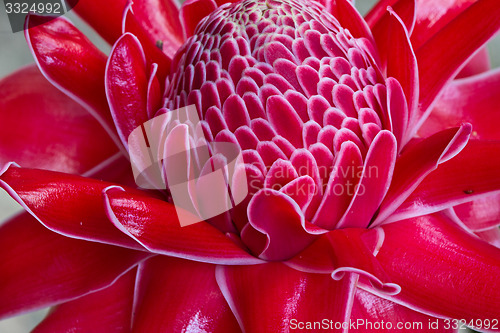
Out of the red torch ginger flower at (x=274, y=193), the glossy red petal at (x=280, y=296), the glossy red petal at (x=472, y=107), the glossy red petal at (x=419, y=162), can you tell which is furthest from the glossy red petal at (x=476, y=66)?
the glossy red petal at (x=280, y=296)

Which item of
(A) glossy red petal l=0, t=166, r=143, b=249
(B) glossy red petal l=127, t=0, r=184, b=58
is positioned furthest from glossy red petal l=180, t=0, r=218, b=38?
(A) glossy red petal l=0, t=166, r=143, b=249

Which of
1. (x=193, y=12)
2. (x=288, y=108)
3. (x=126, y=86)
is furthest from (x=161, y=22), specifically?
(x=288, y=108)

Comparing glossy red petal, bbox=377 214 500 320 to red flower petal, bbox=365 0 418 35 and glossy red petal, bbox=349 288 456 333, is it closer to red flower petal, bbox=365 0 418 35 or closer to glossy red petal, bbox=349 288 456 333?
glossy red petal, bbox=349 288 456 333

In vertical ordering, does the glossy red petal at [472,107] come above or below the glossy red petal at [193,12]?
below

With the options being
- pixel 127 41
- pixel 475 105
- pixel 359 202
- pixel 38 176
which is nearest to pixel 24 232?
pixel 38 176

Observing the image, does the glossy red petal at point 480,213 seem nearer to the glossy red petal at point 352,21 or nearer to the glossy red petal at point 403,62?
the glossy red petal at point 403,62

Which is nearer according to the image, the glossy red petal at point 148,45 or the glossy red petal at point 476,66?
the glossy red petal at point 148,45

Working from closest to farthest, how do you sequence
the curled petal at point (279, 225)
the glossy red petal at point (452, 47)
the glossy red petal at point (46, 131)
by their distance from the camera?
the curled petal at point (279, 225) → the glossy red petal at point (452, 47) → the glossy red petal at point (46, 131)

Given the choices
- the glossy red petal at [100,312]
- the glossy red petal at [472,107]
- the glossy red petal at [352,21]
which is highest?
the glossy red petal at [352,21]

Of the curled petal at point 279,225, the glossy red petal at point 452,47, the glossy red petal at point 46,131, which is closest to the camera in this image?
the curled petal at point 279,225
